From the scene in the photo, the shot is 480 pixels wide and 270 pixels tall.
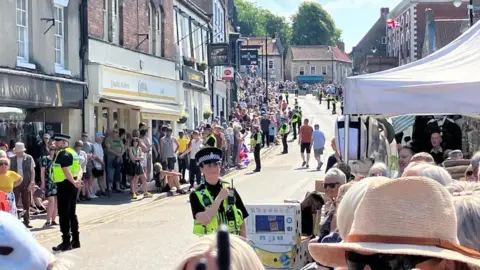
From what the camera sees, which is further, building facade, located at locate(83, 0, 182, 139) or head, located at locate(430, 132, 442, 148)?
building facade, located at locate(83, 0, 182, 139)

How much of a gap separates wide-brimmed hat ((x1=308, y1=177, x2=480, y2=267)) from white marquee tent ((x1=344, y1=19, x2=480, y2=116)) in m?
5.23


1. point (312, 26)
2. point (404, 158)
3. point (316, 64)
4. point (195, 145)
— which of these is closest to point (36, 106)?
point (195, 145)

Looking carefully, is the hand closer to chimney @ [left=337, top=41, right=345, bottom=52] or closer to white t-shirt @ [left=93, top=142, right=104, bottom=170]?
white t-shirt @ [left=93, top=142, right=104, bottom=170]

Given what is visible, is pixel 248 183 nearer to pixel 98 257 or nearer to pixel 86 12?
pixel 86 12

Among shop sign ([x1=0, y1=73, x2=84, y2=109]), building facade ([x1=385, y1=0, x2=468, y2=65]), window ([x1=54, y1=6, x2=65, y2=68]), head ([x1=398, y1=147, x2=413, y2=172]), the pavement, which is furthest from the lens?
building facade ([x1=385, y1=0, x2=468, y2=65])

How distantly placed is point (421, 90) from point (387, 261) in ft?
18.6

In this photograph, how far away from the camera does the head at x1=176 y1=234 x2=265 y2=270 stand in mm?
2512

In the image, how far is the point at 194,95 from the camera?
3794 centimetres

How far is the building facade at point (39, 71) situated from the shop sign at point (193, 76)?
1232 cm

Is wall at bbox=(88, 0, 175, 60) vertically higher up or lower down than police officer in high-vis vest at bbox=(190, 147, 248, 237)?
higher up

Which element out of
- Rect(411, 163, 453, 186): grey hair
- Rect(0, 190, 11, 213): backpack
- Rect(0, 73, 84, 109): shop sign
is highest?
Rect(0, 73, 84, 109): shop sign

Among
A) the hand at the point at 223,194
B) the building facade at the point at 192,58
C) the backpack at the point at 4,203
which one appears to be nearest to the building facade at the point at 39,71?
the backpack at the point at 4,203

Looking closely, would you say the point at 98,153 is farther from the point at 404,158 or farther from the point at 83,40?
the point at 404,158

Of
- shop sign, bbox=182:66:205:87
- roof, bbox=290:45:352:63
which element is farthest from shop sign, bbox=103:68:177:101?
roof, bbox=290:45:352:63
